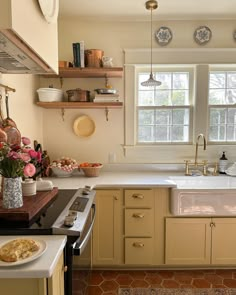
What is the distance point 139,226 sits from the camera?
236 centimetres

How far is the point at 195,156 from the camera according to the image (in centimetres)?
289

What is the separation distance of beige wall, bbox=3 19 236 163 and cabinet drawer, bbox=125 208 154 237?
0.74 metres

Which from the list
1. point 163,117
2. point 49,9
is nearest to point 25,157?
point 49,9

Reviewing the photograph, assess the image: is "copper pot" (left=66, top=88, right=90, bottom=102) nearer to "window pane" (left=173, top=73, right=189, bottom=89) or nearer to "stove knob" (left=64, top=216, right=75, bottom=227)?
"window pane" (left=173, top=73, right=189, bottom=89)

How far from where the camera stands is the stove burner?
160 centimetres

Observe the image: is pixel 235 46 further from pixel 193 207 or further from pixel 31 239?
pixel 31 239

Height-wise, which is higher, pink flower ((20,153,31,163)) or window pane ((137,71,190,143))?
window pane ((137,71,190,143))

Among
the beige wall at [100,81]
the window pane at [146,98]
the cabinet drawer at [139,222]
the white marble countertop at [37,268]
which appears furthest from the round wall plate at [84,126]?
the white marble countertop at [37,268]

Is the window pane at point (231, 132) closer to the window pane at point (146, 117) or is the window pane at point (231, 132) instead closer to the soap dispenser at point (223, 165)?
the soap dispenser at point (223, 165)

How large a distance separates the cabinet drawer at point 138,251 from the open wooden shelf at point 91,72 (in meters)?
1.64

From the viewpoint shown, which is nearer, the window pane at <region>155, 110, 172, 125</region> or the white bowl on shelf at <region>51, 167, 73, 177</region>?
the white bowl on shelf at <region>51, 167, 73, 177</region>

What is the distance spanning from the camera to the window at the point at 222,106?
2.94 meters

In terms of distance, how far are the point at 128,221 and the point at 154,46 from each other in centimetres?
188

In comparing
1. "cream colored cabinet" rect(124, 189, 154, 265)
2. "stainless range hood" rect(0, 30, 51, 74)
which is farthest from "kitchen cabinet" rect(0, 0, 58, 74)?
"cream colored cabinet" rect(124, 189, 154, 265)
